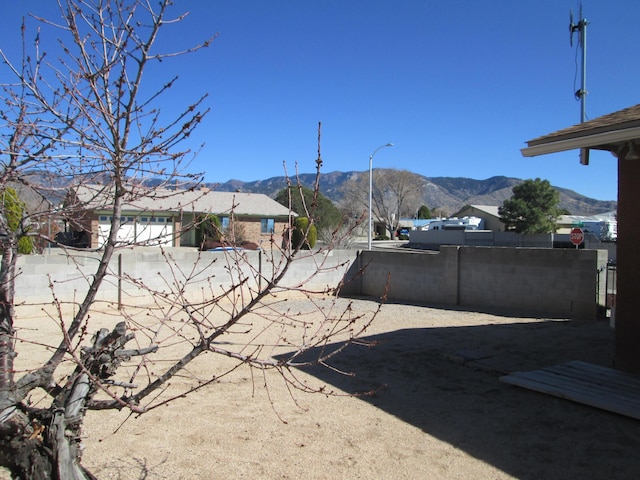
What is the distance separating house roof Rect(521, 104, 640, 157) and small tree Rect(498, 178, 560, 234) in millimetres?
45183

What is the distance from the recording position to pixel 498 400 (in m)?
6.06

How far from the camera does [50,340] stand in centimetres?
980

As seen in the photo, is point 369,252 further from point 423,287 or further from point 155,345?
point 155,345

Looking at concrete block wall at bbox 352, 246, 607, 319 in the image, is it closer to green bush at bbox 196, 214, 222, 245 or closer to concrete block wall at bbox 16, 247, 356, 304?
concrete block wall at bbox 16, 247, 356, 304

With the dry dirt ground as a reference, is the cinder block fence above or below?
above

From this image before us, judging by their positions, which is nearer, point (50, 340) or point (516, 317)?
point (50, 340)

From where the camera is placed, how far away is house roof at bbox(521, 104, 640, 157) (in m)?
5.94

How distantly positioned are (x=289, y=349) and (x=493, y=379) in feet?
10.7

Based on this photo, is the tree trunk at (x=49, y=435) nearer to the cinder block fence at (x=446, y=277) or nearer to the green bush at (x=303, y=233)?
the green bush at (x=303, y=233)

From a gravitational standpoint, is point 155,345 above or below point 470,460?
above

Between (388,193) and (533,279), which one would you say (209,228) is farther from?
(388,193)

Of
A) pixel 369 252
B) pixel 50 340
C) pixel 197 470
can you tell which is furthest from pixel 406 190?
pixel 197 470

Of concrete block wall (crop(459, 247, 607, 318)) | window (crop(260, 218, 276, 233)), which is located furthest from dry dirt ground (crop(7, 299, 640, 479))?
window (crop(260, 218, 276, 233))

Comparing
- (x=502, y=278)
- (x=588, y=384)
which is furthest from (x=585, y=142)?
(x=502, y=278)
